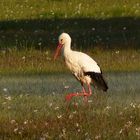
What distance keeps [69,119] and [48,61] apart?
11.5m

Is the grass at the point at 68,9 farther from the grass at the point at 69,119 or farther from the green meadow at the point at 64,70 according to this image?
the grass at the point at 69,119

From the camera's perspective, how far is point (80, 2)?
44281mm

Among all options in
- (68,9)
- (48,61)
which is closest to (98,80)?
(48,61)

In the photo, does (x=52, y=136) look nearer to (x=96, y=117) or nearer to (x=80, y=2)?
(x=96, y=117)

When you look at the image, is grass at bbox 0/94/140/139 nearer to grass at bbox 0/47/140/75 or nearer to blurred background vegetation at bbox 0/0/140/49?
grass at bbox 0/47/140/75

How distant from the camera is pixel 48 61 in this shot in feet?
78.1

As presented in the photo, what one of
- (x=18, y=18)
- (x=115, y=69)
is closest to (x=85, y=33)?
(x=18, y=18)

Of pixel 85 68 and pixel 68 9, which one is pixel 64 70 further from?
pixel 68 9

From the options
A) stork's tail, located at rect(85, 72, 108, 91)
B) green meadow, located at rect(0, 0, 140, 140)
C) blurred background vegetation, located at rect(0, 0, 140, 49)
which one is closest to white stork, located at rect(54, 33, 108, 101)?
stork's tail, located at rect(85, 72, 108, 91)

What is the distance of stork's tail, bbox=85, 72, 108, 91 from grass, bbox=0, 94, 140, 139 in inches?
27.8

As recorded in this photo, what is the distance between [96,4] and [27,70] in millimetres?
21082

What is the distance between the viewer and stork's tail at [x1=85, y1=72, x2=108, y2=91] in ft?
Result: 50.8

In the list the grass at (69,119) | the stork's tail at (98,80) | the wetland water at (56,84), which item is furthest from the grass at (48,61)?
the grass at (69,119)

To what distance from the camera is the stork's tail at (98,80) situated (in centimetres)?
1550
